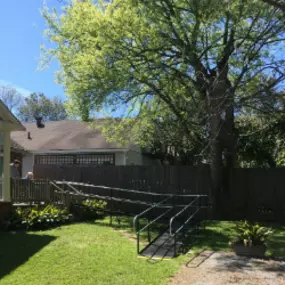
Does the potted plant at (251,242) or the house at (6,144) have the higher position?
the house at (6,144)

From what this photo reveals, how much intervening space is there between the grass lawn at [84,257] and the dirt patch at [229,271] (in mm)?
283

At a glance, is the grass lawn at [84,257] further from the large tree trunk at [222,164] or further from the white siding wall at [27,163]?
the white siding wall at [27,163]

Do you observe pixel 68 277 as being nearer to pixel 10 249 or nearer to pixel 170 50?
pixel 10 249

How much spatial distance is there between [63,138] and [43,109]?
38.8m

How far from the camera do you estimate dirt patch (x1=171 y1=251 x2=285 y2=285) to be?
6375 millimetres

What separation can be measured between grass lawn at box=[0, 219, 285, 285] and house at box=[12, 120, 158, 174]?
31.9 ft

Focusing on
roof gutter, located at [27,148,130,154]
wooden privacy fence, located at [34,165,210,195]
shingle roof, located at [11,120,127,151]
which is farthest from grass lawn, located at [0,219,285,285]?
shingle roof, located at [11,120,127,151]

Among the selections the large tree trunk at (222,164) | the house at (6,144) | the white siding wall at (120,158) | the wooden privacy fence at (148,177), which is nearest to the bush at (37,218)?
the house at (6,144)

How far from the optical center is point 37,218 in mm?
11133

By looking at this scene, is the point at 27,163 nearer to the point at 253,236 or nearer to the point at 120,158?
the point at 120,158

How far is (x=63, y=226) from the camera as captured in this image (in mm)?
11523

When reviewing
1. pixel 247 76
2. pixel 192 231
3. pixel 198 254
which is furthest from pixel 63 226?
pixel 247 76

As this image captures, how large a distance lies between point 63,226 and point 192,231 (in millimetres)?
3771

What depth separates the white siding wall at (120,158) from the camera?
20747 mm
